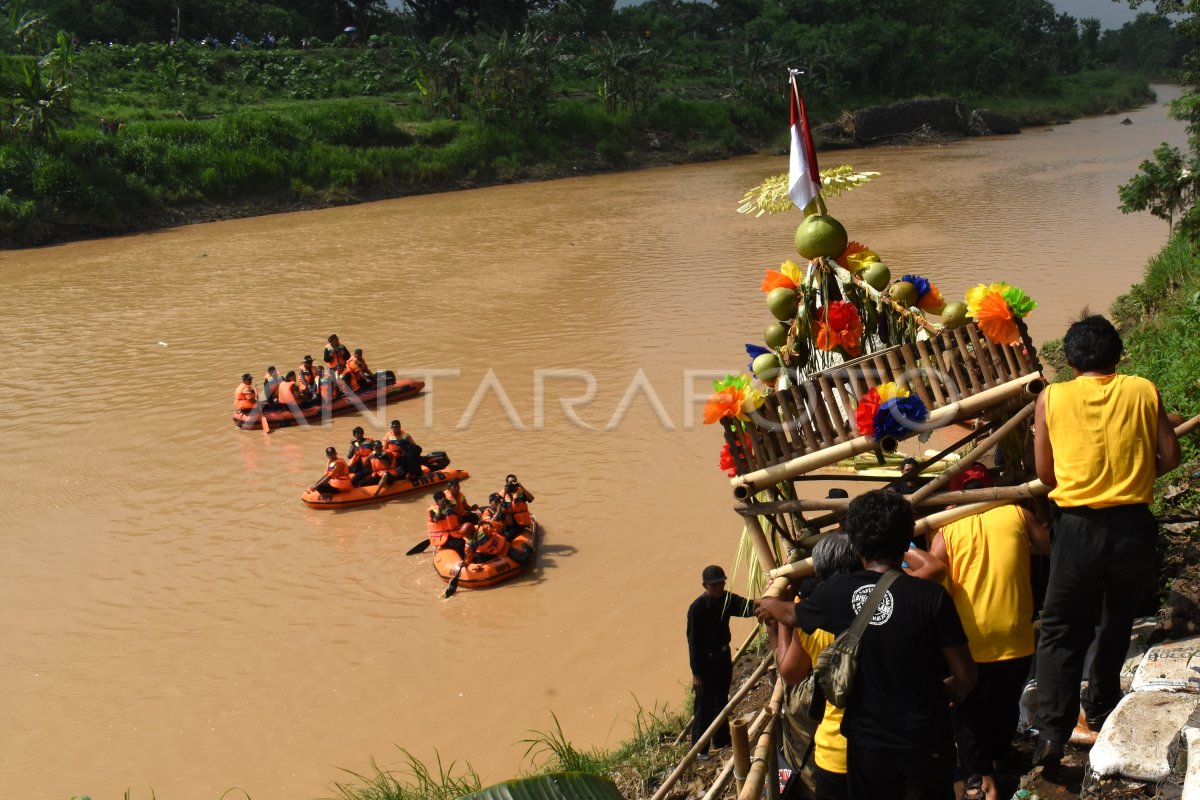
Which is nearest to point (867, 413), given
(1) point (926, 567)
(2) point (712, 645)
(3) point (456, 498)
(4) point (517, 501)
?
(1) point (926, 567)

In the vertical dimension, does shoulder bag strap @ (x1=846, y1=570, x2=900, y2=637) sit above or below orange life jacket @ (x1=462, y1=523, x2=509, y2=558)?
above

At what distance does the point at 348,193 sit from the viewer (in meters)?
34.4

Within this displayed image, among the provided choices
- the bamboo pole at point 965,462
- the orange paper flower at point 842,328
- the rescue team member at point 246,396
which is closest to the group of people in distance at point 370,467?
the rescue team member at point 246,396

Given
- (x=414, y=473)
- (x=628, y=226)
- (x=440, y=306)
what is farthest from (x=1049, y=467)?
(x=628, y=226)

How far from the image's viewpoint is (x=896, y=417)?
3891 mm

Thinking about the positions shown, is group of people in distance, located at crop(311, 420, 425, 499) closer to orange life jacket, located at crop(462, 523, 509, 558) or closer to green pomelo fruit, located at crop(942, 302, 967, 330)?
orange life jacket, located at crop(462, 523, 509, 558)

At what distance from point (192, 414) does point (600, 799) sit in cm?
1301

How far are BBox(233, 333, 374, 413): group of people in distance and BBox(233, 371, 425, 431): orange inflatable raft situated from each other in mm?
73

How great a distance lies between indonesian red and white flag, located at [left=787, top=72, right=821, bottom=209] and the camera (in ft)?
16.3

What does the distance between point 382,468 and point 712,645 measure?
21.4 feet

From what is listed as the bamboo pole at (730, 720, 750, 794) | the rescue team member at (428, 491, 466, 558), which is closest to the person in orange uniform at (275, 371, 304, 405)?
the rescue team member at (428, 491, 466, 558)

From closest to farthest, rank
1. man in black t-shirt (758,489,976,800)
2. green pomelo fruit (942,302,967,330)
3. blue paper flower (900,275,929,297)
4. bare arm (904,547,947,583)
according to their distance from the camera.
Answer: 1. man in black t-shirt (758,489,976,800)
2. bare arm (904,547,947,583)
3. green pomelo fruit (942,302,967,330)
4. blue paper flower (900,275,929,297)

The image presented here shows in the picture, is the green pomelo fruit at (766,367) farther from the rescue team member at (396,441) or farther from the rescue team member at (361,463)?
the rescue team member at (361,463)

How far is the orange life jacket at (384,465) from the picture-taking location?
11.2 meters
